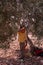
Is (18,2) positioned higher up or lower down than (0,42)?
higher up

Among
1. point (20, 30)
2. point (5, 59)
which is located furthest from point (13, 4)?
point (5, 59)

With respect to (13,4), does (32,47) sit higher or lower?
lower

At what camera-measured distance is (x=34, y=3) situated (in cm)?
710

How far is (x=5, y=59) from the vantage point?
10.1m

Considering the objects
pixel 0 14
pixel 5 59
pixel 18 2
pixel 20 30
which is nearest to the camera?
pixel 0 14

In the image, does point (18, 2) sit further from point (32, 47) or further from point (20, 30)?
point (32, 47)

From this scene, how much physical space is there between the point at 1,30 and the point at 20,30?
1.41 meters

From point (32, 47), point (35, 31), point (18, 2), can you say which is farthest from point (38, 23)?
point (32, 47)

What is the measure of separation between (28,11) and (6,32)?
2.99ft

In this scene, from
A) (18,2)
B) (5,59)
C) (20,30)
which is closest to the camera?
(18,2)

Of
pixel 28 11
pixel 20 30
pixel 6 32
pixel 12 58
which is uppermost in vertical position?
pixel 28 11

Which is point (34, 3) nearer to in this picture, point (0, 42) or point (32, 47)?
point (0, 42)

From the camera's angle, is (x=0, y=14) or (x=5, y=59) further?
(x=5, y=59)

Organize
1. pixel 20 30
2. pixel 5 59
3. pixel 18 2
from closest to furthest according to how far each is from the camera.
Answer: pixel 18 2 < pixel 20 30 < pixel 5 59
